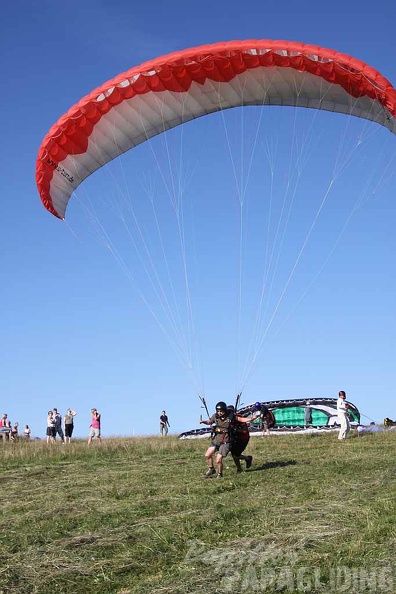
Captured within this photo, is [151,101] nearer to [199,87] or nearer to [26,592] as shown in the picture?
[199,87]

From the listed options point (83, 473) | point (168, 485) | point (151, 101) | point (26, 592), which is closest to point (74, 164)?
point (151, 101)

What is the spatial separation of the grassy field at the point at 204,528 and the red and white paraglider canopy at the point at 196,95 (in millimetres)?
7491

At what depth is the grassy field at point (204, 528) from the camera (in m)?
7.07

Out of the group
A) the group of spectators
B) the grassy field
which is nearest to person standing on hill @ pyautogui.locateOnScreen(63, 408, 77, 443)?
the group of spectators

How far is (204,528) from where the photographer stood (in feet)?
30.0

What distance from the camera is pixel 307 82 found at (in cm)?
1602

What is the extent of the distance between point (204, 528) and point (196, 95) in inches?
421

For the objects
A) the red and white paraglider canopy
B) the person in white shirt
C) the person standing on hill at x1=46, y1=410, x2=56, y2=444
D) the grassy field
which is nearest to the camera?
the grassy field

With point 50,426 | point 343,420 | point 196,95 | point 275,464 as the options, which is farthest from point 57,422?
point 196,95

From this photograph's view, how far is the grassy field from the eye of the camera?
707 cm

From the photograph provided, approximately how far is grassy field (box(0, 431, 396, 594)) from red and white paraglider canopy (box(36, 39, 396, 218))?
7.49m

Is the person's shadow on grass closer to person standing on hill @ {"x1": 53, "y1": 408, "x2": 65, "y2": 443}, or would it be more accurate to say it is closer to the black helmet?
the black helmet

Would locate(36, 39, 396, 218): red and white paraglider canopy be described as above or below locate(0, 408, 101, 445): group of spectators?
above

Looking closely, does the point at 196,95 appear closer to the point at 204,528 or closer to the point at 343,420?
the point at 343,420
